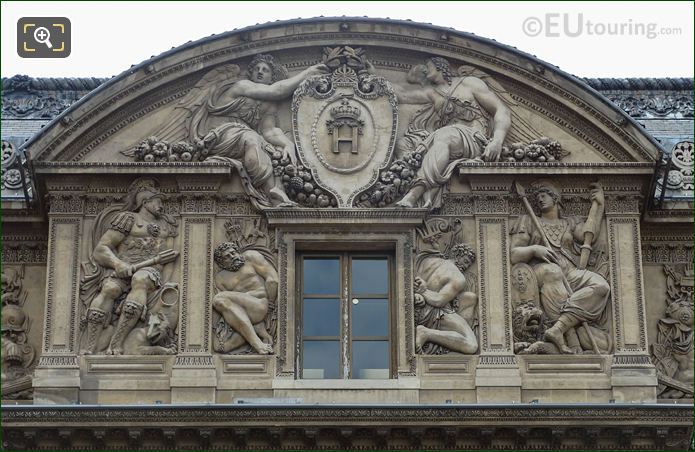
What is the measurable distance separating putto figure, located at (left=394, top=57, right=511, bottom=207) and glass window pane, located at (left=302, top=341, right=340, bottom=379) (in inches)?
93.3

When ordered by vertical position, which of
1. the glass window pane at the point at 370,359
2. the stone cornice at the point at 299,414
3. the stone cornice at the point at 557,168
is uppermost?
the stone cornice at the point at 557,168

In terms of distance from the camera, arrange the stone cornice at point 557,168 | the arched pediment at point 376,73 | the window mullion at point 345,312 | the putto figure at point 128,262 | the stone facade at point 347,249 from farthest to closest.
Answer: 1. the arched pediment at point 376,73
2. the stone cornice at point 557,168
3. the window mullion at point 345,312
4. the putto figure at point 128,262
5. the stone facade at point 347,249

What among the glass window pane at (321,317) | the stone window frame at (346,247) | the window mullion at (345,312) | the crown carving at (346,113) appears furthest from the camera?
the crown carving at (346,113)

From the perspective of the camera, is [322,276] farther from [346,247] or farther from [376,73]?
[376,73]

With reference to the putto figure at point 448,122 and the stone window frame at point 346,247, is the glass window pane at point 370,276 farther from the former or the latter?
A: the putto figure at point 448,122

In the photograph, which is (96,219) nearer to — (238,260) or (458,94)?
(238,260)

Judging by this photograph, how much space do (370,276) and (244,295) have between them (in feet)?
6.53

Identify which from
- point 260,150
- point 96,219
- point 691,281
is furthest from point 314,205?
point 691,281

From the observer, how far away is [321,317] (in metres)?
27.9

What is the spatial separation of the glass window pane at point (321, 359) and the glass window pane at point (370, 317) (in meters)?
0.40

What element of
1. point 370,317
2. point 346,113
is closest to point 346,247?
point 370,317

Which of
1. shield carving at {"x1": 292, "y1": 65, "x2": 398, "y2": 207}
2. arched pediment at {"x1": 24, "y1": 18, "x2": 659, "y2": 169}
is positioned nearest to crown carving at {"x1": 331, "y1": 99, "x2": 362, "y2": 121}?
shield carving at {"x1": 292, "y1": 65, "x2": 398, "y2": 207}

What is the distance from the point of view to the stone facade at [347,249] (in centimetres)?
2627

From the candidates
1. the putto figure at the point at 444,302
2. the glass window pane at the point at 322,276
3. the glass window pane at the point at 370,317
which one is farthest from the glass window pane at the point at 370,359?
the glass window pane at the point at 322,276
